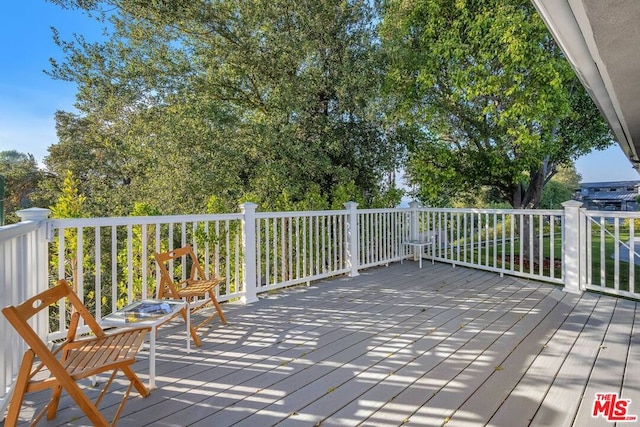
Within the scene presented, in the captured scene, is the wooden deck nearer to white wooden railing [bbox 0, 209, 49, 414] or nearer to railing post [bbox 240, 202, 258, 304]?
railing post [bbox 240, 202, 258, 304]

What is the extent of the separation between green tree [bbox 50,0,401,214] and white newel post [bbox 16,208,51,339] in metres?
4.13

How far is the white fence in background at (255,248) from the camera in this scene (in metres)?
2.58

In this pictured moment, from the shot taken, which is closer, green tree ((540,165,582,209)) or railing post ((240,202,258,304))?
railing post ((240,202,258,304))

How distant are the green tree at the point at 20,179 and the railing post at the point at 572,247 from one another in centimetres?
1495

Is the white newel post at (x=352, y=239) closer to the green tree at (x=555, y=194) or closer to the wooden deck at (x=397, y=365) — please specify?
the wooden deck at (x=397, y=365)

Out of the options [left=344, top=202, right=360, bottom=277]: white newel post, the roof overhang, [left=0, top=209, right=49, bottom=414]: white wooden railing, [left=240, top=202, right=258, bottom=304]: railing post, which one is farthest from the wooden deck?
the roof overhang

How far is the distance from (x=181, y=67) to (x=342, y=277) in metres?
5.13

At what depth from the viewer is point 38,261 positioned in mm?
2734

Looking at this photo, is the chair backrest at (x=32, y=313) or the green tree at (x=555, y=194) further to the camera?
the green tree at (x=555, y=194)

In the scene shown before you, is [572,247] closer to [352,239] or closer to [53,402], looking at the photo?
[352,239]

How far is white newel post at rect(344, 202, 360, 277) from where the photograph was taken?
18.8 feet

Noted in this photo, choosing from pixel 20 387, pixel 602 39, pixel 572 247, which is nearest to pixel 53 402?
pixel 20 387

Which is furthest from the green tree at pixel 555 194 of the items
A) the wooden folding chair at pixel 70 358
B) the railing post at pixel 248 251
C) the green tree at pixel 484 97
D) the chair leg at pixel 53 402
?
the chair leg at pixel 53 402

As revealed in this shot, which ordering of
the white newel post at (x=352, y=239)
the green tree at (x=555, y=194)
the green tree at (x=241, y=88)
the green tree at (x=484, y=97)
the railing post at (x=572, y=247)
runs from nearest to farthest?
the railing post at (x=572, y=247) < the white newel post at (x=352, y=239) < the green tree at (x=484, y=97) < the green tree at (x=241, y=88) < the green tree at (x=555, y=194)
